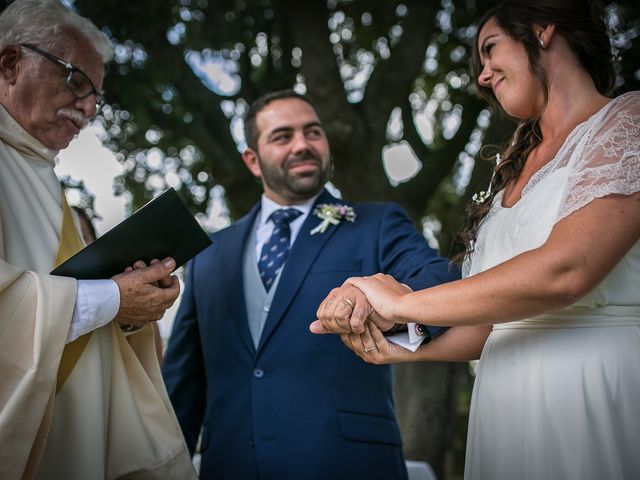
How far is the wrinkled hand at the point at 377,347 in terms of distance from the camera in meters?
2.60

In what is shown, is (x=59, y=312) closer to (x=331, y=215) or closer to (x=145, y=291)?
(x=145, y=291)

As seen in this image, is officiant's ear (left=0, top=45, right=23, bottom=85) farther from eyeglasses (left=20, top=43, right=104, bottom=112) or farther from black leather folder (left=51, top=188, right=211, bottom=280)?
black leather folder (left=51, top=188, right=211, bottom=280)

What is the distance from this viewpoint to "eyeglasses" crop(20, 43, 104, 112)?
2807 millimetres

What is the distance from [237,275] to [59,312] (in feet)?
4.11

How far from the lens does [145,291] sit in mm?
2578

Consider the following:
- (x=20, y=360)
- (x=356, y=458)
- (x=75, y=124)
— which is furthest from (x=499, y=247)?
(x=75, y=124)

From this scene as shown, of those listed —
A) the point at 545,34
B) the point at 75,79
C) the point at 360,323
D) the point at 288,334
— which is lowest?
the point at 288,334

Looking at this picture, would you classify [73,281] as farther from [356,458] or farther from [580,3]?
[580,3]

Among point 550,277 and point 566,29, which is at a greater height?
point 566,29

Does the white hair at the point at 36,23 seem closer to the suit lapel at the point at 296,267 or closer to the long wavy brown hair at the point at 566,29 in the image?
the suit lapel at the point at 296,267

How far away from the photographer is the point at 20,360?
2.27 meters

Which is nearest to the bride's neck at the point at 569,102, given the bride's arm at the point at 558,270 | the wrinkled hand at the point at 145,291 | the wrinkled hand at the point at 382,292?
the bride's arm at the point at 558,270

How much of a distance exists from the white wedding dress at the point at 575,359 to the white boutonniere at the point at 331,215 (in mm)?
1386

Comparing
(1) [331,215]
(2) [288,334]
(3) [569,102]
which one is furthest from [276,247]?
(3) [569,102]
